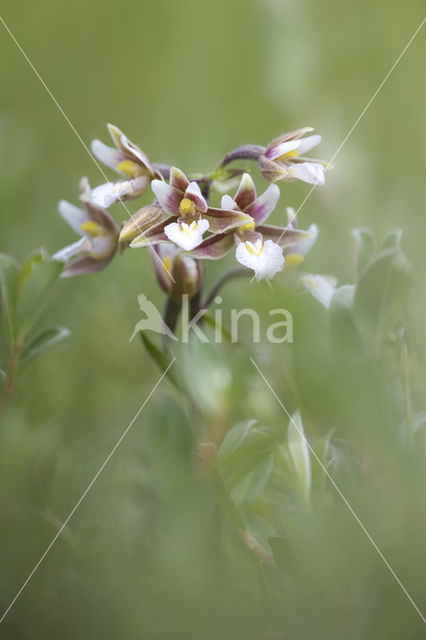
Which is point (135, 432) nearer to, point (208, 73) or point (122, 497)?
point (122, 497)

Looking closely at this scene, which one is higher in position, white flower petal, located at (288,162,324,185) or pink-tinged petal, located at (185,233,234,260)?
white flower petal, located at (288,162,324,185)

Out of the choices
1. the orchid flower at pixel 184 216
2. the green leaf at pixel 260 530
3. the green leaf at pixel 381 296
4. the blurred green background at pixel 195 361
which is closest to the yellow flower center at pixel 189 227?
the orchid flower at pixel 184 216

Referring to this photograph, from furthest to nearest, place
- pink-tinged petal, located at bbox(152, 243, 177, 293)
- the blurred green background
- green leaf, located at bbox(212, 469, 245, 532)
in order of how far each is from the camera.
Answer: pink-tinged petal, located at bbox(152, 243, 177, 293), green leaf, located at bbox(212, 469, 245, 532), the blurred green background

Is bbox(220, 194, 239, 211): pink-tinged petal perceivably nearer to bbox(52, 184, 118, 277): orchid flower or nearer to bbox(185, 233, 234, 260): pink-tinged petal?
bbox(185, 233, 234, 260): pink-tinged petal

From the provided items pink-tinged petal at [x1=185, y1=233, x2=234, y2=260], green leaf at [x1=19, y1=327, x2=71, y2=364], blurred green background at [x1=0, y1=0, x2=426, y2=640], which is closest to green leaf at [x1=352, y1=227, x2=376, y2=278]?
blurred green background at [x1=0, y1=0, x2=426, y2=640]

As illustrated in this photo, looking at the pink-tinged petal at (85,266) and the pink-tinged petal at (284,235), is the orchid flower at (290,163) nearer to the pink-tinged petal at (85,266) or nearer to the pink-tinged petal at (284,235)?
the pink-tinged petal at (284,235)

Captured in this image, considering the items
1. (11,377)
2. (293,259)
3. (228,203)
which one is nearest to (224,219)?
(228,203)

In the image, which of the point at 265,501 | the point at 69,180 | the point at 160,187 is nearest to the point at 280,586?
the point at 265,501
